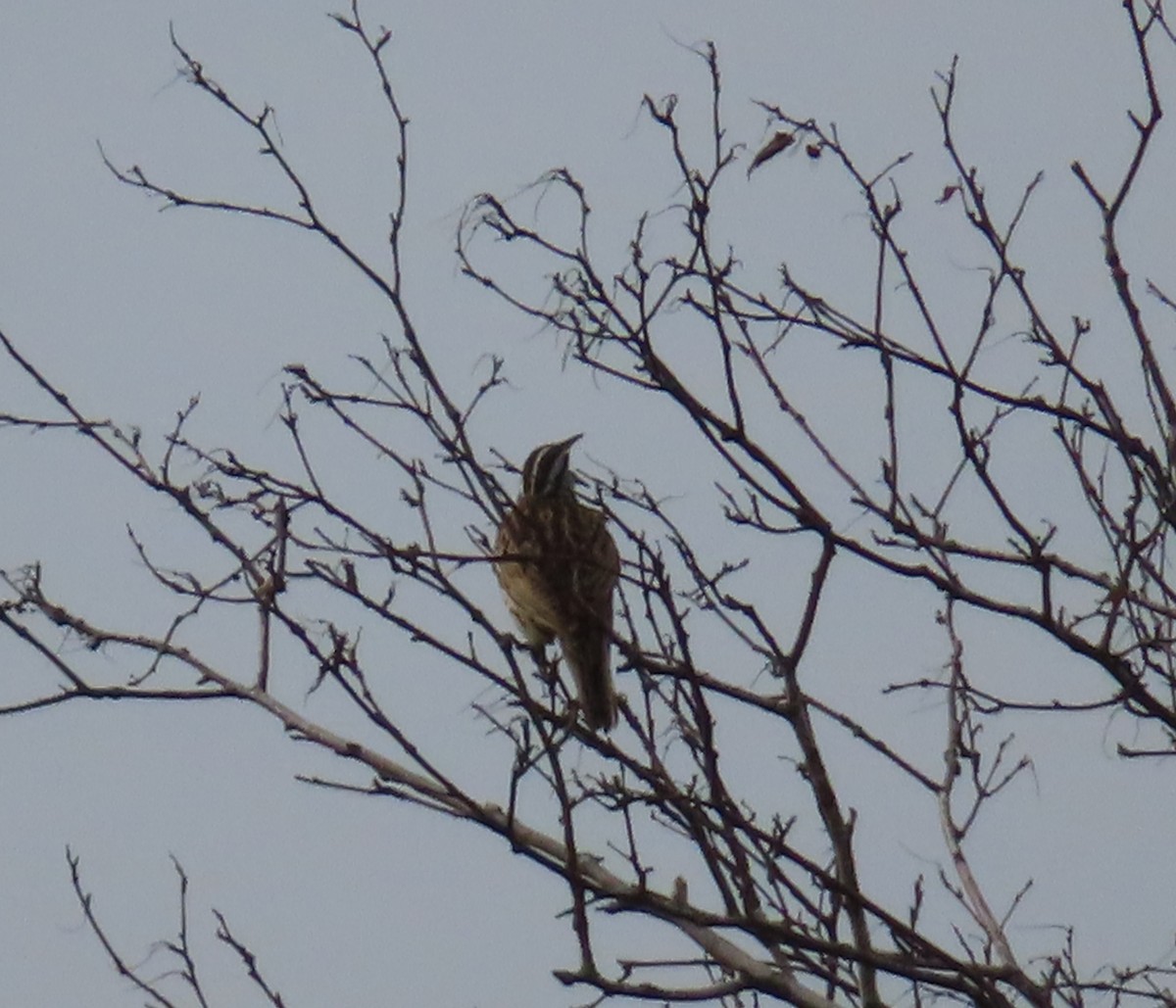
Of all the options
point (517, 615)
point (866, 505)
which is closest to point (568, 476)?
point (517, 615)

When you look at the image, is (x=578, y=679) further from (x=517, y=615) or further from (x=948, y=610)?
(x=948, y=610)

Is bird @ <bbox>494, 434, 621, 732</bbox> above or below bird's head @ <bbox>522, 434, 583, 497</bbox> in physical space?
below

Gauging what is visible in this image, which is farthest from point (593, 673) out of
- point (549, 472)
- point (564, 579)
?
point (549, 472)

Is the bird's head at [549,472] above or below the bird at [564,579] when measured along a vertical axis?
above

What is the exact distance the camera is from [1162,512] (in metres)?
5.53

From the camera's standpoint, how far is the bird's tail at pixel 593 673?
803 cm

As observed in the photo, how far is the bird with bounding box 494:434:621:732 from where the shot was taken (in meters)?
8.09

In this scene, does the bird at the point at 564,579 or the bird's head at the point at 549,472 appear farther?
the bird's head at the point at 549,472

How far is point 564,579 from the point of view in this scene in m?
8.17

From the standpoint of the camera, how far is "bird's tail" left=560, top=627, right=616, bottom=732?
8.03m

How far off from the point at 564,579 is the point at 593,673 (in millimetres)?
379

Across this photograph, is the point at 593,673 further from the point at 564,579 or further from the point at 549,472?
the point at 549,472

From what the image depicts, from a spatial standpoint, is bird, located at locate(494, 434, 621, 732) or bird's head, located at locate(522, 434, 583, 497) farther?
bird's head, located at locate(522, 434, 583, 497)

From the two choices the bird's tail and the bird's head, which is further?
the bird's head
